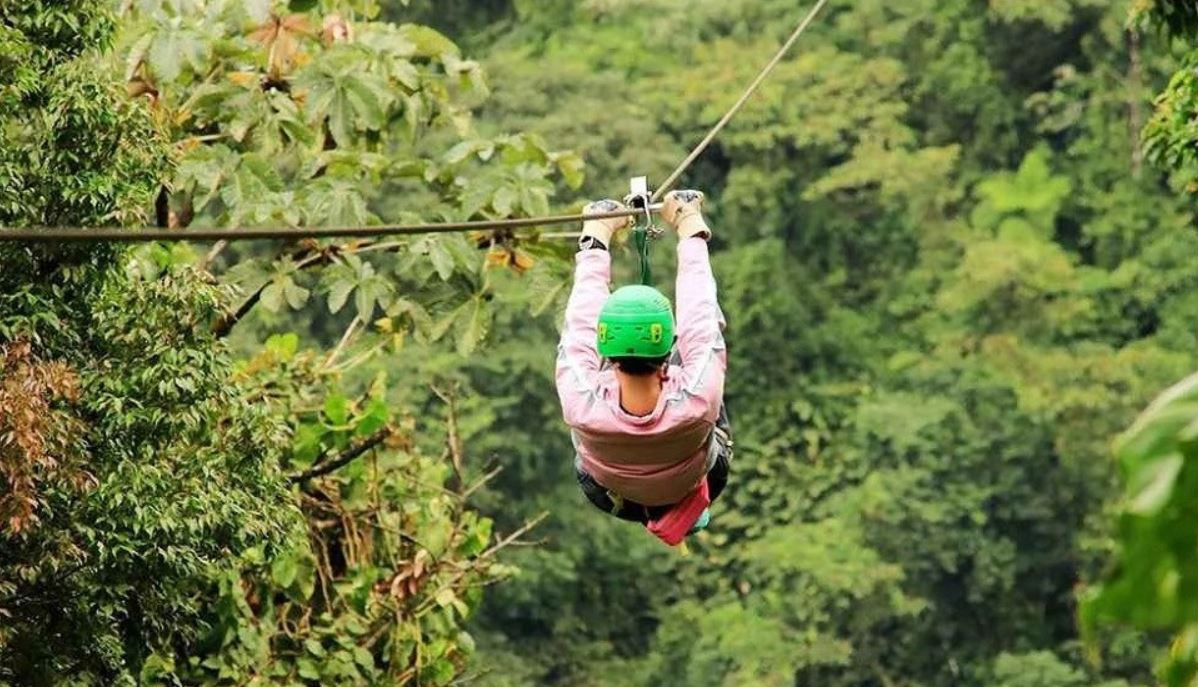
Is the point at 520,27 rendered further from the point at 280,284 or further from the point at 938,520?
the point at 280,284

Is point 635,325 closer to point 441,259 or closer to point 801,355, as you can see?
point 441,259

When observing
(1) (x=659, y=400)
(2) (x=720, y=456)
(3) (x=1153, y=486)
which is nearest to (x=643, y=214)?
(1) (x=659, y=400)

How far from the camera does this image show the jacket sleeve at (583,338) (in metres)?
3.21

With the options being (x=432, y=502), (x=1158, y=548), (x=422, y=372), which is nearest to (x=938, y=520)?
(x=422, y=372)

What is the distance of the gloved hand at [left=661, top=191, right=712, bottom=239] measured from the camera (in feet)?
11.0

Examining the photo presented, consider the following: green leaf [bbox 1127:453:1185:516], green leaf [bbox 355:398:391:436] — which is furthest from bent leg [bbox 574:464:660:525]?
green leaf [bbox 1127:453:1185:516]

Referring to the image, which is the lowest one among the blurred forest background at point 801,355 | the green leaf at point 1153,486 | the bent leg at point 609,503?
the blurred forest background at point 801,355

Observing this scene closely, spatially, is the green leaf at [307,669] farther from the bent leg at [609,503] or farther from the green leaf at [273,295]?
the bent leg at [609,503]

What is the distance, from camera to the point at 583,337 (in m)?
3.30

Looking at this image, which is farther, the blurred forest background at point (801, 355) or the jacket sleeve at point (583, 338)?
the blurred forest background at point (801, 355)

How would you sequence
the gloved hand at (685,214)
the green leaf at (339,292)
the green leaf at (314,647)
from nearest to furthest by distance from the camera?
the gloved hand at (685,214), the green leaf at (339,292), the green leaf at (314,647)

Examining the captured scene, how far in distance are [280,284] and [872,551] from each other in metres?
12.6

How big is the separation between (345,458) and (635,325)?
2.32 meters

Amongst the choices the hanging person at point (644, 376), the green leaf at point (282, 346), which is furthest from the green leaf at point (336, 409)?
the hanging person at point (644, 376)
